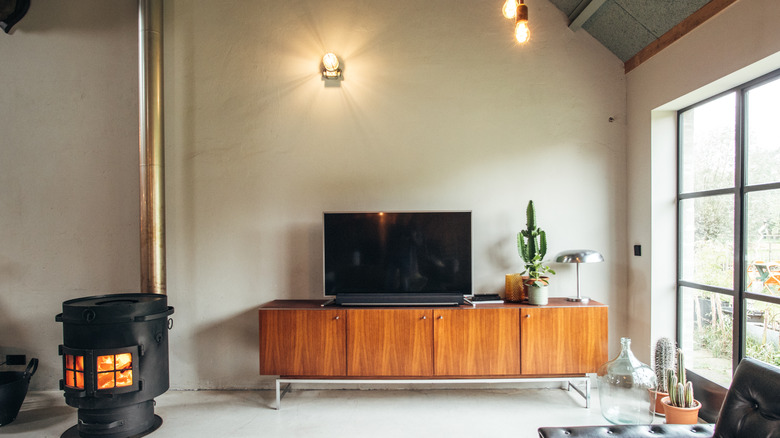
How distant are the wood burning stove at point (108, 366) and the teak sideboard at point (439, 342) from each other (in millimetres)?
801

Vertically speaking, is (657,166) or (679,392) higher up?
(657,166)

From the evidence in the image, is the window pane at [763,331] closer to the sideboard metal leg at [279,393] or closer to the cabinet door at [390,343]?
the cabinet door at [390,343]

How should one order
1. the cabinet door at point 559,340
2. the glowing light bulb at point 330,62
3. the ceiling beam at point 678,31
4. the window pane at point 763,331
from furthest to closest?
the glowing light bulb at point 330,62
the cabinet door at point 559,340
the ceiling beam at point 678,31
the window pane at point 763,331

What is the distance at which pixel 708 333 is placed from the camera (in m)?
3.01

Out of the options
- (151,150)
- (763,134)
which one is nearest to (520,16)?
(763,134)

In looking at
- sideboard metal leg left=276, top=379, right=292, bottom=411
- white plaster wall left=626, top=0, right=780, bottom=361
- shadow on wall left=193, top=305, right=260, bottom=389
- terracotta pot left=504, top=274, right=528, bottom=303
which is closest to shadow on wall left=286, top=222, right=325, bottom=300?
shadow on wall left=193, top=305, right=260, bottom=389

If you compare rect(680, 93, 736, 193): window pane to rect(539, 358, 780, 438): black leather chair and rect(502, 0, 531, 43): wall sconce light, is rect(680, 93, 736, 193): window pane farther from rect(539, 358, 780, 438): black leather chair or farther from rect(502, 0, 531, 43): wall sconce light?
rect(502, 0, 531, 43): wall sconce light

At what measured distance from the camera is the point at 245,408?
3215mm

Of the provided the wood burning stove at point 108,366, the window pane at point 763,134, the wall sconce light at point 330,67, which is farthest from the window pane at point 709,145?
the wood burning stove at point 108,366

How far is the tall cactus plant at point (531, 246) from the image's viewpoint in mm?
3369

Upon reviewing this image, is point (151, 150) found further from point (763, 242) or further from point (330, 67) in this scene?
point (763, 242)

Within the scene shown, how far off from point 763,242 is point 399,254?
2.32 meters

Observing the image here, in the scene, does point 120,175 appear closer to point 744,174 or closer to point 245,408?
point 245,408

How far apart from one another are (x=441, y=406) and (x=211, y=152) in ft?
9.15
